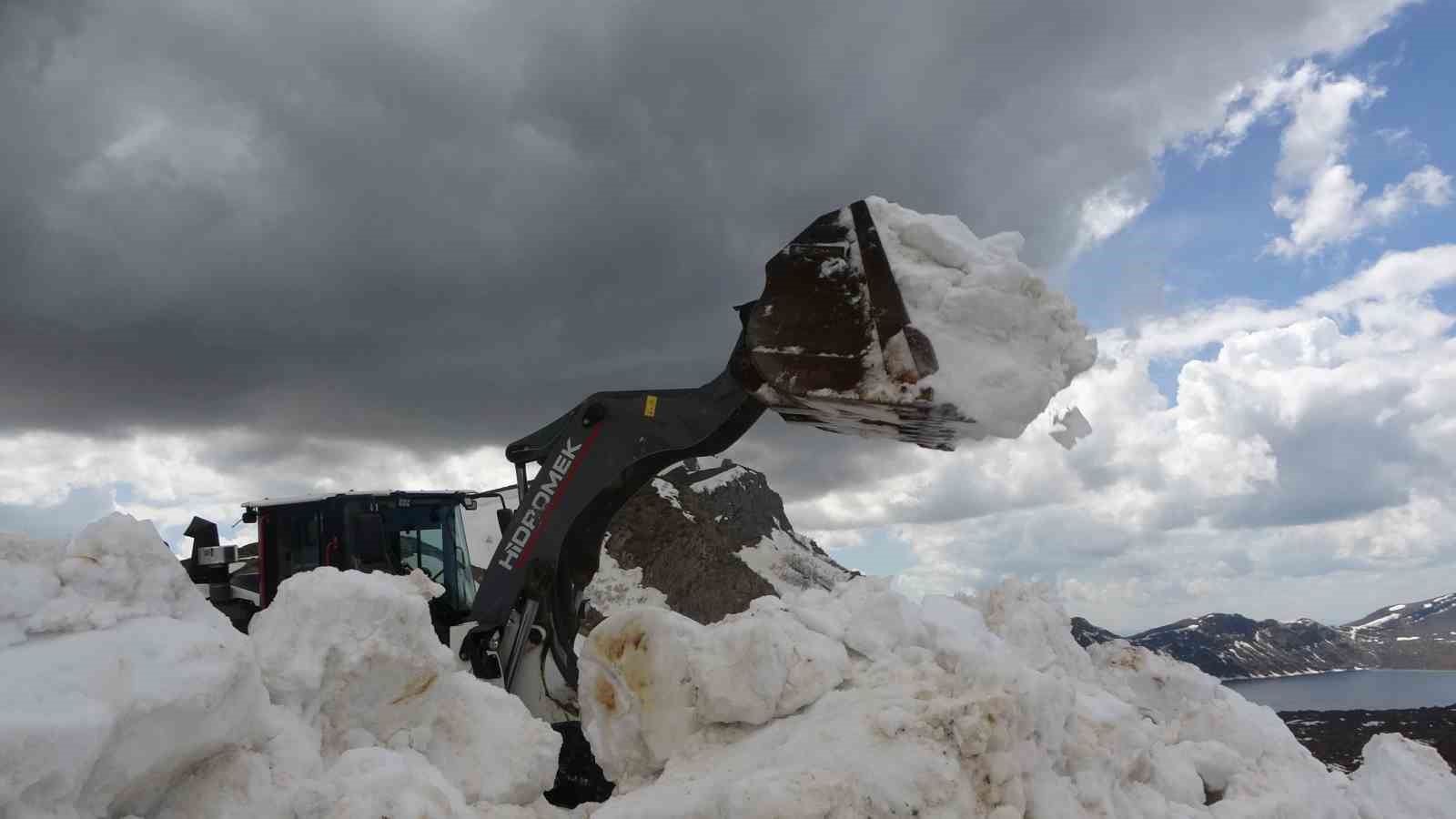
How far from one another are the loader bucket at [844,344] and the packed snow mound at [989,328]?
72 mm

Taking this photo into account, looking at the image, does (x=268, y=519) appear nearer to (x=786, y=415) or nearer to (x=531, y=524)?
(x=531, y=524)

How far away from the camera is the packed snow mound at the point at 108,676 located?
2609 millimetres

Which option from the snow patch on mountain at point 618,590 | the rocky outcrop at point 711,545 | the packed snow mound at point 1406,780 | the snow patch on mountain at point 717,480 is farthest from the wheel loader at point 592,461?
the snow patch on mountain at point 717,480

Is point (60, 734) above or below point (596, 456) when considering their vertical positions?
below

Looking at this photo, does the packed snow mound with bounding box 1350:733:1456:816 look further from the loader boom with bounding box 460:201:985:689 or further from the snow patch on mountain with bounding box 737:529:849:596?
the snow patch on mountain with bounding box 737:529:849:596

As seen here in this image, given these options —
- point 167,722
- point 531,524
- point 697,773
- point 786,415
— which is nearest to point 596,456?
point 531,524

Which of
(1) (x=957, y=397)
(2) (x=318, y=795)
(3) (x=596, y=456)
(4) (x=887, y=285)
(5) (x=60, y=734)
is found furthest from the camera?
(3) (x=596, y=456)

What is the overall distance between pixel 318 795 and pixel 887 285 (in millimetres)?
3072

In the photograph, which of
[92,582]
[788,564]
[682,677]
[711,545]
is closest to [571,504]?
[682,677]

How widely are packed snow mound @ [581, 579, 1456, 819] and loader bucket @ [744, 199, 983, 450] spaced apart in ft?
3.43

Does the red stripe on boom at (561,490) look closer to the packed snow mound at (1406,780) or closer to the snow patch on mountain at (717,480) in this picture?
the packed snow mound at (1406,780)

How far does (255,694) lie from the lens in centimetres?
341

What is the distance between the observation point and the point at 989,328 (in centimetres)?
417

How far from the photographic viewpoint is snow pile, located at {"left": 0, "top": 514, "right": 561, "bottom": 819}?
2744mm
